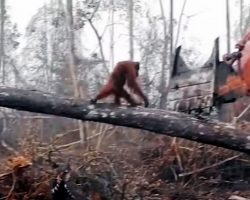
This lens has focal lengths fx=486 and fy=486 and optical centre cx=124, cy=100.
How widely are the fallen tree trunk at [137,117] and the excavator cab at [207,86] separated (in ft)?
1.00

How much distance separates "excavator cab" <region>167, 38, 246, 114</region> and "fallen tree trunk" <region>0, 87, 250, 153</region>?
306mm

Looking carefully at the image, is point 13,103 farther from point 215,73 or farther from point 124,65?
point 215,73

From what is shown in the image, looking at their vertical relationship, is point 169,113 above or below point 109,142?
above

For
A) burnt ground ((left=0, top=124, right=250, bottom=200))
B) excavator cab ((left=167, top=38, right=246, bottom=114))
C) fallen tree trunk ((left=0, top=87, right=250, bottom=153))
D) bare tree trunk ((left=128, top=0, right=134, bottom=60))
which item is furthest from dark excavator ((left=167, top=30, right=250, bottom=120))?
bare tree trunk ((left=128, top=0, right=134, bottom=60))

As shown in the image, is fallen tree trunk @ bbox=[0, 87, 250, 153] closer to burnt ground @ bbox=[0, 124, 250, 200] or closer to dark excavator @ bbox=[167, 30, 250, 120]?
dark excavator @ bbox=[167, 30, 250, 120]

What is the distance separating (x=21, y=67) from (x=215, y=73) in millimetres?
17321

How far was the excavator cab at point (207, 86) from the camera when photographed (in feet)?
12.8

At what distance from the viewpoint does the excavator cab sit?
3.90 m

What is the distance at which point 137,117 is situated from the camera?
4734 millimetres

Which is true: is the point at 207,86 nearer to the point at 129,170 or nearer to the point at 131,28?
the point at 129,170

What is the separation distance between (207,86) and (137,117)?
3.30ft

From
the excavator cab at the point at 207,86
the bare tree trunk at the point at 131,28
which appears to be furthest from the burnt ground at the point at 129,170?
the bare tree trunk at the point at 131,28

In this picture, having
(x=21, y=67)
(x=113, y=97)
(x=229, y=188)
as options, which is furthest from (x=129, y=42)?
(x=113, y=97)

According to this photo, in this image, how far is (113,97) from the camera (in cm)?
571
